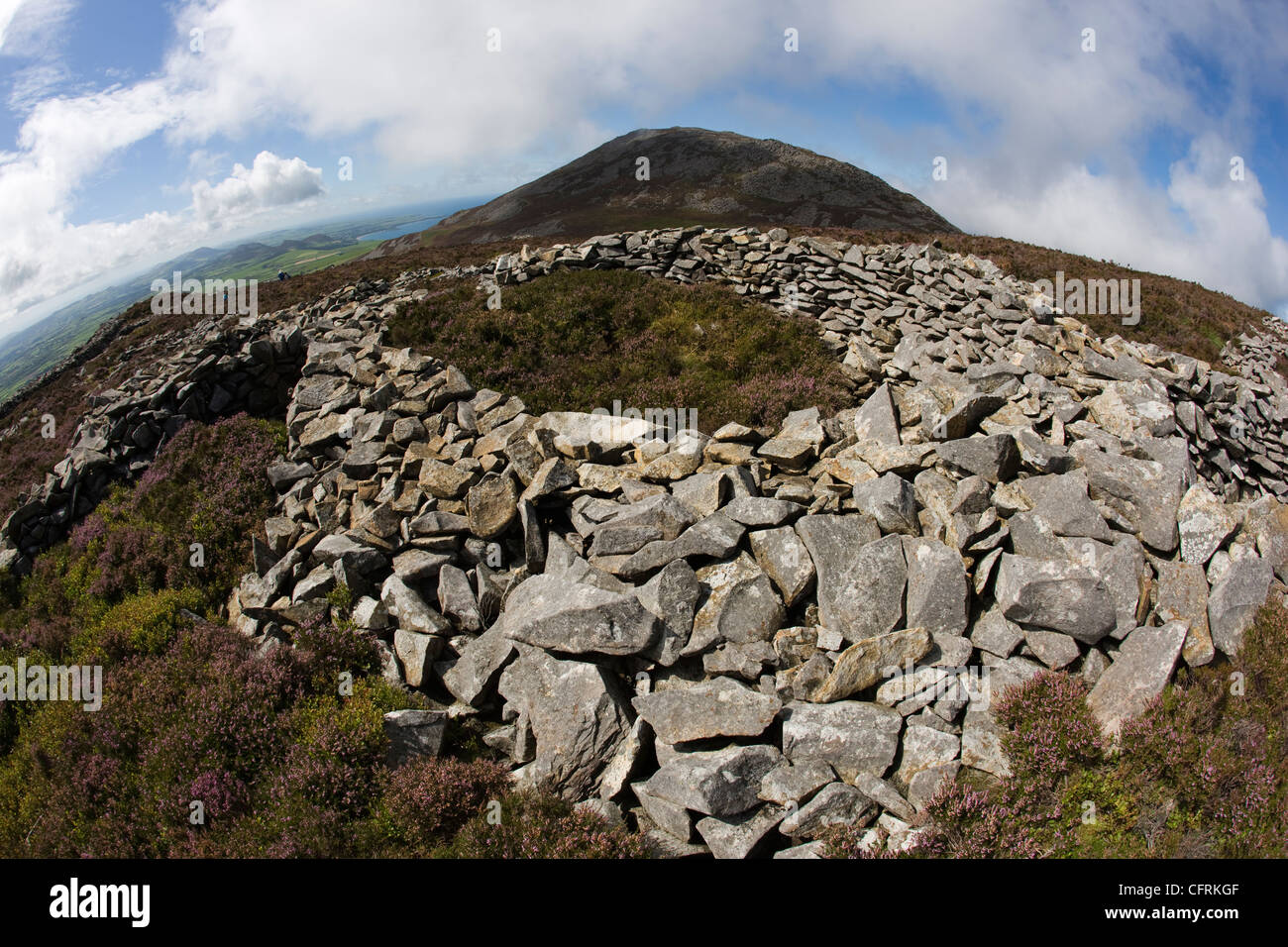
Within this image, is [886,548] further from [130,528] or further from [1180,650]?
[130,528]

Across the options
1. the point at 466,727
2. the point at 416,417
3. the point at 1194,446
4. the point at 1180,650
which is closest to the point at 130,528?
the point at 416,417

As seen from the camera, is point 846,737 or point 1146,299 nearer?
point 846,737

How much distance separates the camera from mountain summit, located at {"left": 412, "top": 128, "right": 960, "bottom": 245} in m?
78.2

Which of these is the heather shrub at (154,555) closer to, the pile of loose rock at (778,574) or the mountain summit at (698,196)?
the pile of loose rock at (778,574)

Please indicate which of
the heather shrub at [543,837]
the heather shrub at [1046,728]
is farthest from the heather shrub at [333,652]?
the heather shrub at [1046,728]

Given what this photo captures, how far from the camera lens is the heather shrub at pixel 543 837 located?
638 cm

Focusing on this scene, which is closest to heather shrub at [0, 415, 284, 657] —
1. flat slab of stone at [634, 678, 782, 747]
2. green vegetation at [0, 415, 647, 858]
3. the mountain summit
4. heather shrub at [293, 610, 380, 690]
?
green vegetation at [0, 415, 647, 858]

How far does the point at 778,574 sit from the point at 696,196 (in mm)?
90223

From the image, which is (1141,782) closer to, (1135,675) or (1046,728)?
(1046,728)

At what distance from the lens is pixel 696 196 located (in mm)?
87812

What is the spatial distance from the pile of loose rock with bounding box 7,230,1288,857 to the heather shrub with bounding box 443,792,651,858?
0.42 m

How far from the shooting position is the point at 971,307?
16.2m

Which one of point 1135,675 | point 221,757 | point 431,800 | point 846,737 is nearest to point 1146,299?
point 1135,675
